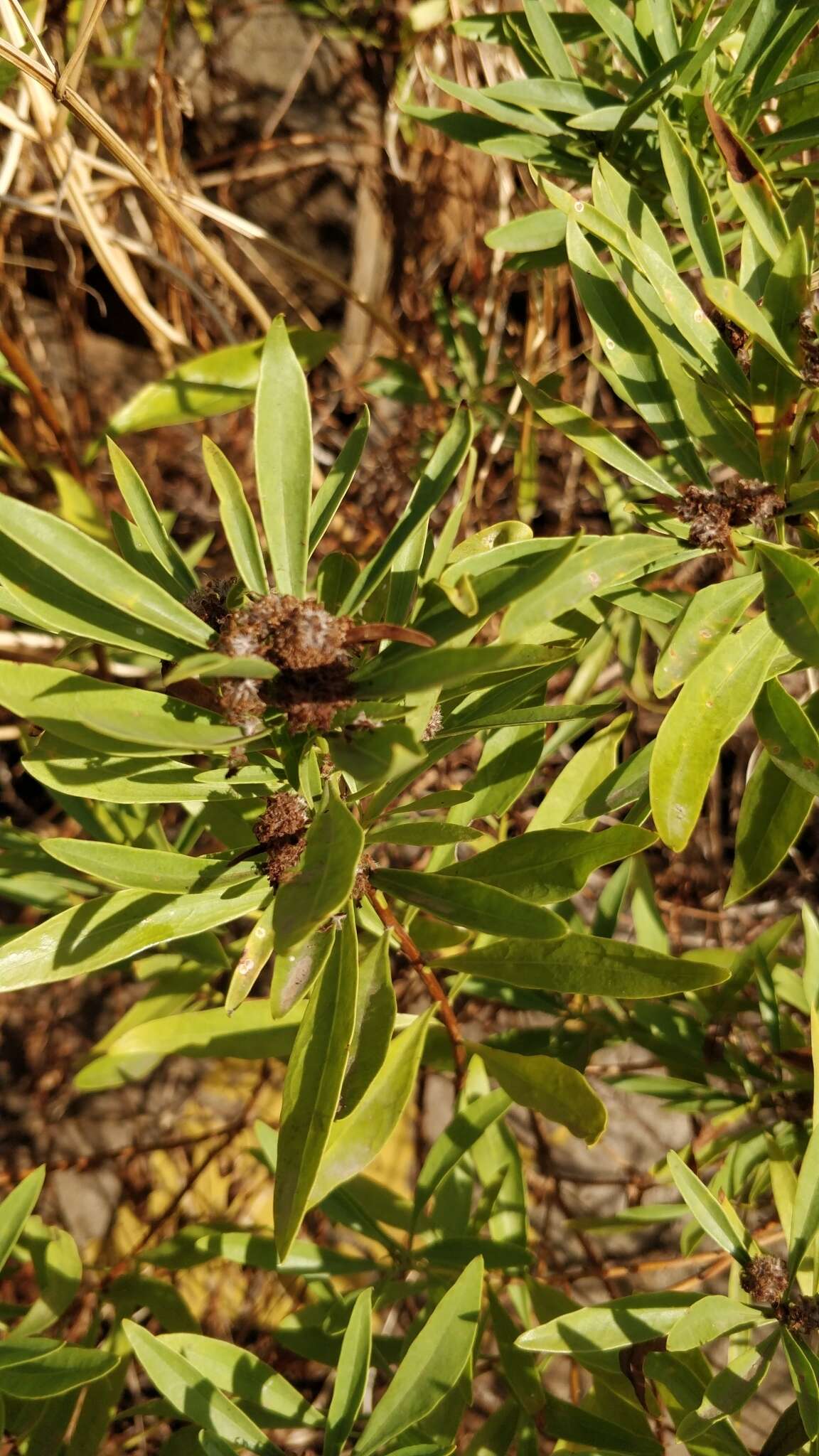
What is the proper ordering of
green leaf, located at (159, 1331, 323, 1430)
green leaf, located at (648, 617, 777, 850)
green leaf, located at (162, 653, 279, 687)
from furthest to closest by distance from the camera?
green leaf, located at (159, 1331, 323, 1430), green leaf, located at (648, 617, 777, 850), green leaf, located at (162, 653, 279, 687)

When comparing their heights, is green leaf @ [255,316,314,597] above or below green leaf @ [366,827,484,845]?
above

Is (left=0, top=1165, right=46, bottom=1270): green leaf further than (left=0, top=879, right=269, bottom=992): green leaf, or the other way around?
(left=0, top=1165, right=46, bottom=1270): green leaf

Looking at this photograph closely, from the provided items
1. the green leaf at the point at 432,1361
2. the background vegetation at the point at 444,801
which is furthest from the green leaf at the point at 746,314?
the green leaf at the point at 432,1361

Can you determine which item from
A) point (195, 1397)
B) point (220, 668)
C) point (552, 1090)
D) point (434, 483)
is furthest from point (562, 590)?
point (195, 1397)

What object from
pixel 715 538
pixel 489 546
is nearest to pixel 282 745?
pixel 489 546

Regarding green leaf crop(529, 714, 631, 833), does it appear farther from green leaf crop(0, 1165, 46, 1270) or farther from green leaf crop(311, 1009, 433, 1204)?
green leaf crop(0, 1165, 46, 1270)

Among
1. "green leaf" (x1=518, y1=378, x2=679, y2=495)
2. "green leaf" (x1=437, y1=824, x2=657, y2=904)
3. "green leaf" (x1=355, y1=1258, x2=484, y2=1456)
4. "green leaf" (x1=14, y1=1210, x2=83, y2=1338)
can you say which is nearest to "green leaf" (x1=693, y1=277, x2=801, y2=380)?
"green leaf" (x1=518, y1=378, x2=679, y2=495)

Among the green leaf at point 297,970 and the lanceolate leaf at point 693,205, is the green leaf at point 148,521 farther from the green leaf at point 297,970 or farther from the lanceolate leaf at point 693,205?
the lanceolate leaf at point 693,205
